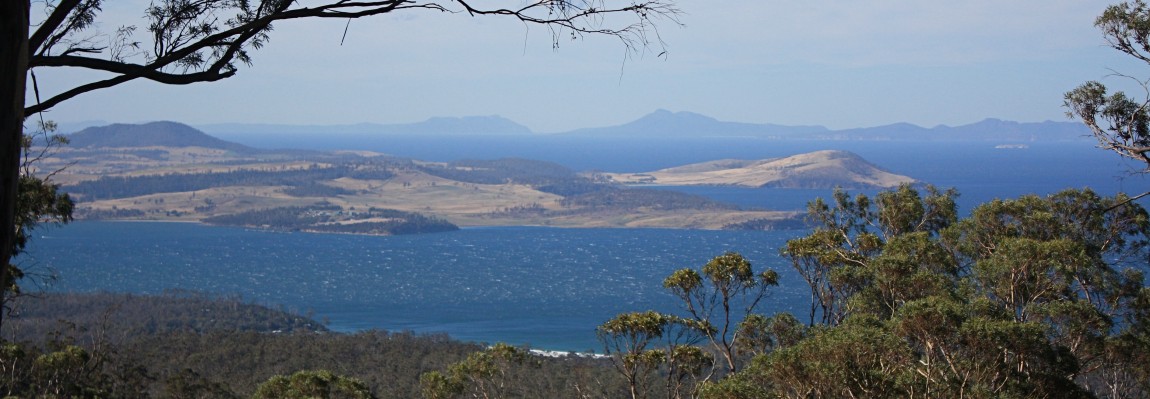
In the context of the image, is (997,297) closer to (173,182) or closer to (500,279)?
(500,279)

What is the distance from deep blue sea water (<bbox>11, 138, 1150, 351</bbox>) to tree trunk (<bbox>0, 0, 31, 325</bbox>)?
34.7 m

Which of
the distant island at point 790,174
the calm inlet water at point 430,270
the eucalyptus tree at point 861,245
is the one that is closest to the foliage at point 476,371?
the eucalyptus tree at point 861,245

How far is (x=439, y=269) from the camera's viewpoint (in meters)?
68.3

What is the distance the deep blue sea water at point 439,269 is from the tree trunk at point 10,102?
34.7m

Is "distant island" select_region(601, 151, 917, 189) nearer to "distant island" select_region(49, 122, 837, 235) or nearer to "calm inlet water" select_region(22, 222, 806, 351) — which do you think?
"distant island" select_region(49, 122, 837, 235)

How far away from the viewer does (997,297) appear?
428 inches

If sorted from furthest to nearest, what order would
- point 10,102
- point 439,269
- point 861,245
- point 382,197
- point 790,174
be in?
point 790,174
point 382,197
point 439,269
point 861,245
point 10,102

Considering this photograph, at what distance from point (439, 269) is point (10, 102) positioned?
2588 inches

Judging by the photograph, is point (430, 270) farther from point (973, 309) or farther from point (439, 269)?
point (973, 309)

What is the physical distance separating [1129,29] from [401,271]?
202 ft

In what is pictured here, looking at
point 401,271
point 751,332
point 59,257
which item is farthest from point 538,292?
point 751,332

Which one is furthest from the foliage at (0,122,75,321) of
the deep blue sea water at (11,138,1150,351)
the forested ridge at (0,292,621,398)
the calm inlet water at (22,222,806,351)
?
the calm inlet water at (22,222,806,351)

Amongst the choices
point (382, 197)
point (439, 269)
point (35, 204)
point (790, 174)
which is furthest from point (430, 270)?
point (790, 174)

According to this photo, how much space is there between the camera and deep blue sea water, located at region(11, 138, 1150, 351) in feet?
166
